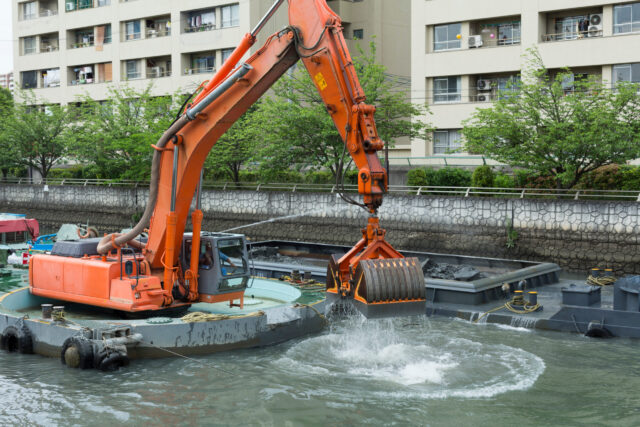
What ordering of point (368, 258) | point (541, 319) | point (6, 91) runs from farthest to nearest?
point (6, 91)
point (541, 319)
point (368, 258)

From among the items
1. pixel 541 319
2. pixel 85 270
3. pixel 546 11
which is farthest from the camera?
pixel 546 11

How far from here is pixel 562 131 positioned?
29828mm

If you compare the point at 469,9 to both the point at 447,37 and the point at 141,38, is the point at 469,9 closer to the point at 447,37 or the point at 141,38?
the point at 447,37

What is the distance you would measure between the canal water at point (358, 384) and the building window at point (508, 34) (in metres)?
26.9

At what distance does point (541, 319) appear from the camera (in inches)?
706

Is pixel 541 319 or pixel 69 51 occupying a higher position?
pixel 69 51

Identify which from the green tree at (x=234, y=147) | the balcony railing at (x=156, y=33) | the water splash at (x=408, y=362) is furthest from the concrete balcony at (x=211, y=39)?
the water splash at (x=408, y=362)

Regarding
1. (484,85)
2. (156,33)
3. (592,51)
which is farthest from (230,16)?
(592,51)

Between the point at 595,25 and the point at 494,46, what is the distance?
547 centimetres

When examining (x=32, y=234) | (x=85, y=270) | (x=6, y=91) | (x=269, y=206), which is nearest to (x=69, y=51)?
(x=6, y=91)

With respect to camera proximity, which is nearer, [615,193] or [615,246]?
[615,246]

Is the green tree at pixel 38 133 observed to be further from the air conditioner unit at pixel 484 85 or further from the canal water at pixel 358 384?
the canal water at pixel 358 384

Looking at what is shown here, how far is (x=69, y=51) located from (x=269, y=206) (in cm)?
3359

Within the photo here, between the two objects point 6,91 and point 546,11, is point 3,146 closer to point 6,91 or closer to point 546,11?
point 6,91
